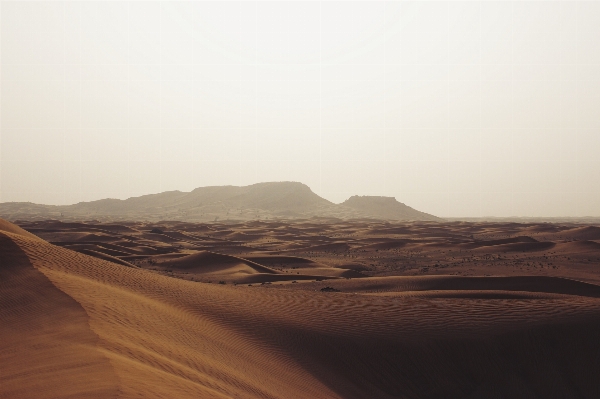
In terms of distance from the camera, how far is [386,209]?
7323 inches

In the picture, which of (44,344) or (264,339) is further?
(264,339)

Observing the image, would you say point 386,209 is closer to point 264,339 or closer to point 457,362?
point 457,362

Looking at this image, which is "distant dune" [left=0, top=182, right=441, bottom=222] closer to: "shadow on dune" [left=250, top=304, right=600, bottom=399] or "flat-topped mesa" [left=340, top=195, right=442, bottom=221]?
"flat-topped mesa" [left=340, top=195, right=442, bottom=221]

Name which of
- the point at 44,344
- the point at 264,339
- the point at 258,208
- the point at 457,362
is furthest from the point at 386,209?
the point at 44,344

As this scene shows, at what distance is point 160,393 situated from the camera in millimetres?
6270

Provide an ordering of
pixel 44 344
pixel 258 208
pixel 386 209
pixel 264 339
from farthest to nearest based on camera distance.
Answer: pixel 386 209, pixel 258 208, pixel 264 339, pixel 44 344

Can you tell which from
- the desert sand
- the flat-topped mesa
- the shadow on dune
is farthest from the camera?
the flat-topped mesa

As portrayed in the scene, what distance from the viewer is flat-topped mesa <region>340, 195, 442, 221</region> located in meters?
178

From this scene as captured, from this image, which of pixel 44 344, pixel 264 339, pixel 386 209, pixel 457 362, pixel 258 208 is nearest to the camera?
pixel 44 344

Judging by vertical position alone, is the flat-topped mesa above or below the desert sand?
above

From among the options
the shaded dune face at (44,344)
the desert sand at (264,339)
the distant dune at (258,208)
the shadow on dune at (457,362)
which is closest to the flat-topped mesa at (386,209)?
the distant dune at (258,208)

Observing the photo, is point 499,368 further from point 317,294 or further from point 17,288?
point 17,288

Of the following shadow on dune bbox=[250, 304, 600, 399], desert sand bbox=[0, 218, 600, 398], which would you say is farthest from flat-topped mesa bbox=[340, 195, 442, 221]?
shadow on dune bbox=[250, 304, 600, 399]

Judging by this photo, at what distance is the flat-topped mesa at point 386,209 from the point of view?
178m
